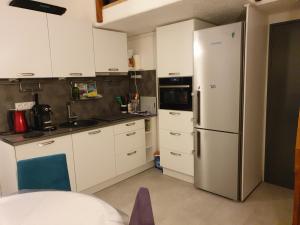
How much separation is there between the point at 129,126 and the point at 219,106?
4.09ft

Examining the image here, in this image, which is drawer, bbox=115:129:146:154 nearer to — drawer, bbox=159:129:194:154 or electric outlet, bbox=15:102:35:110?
drawer, bbox=159:129:194:154

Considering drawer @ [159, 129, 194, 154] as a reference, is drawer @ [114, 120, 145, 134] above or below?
above

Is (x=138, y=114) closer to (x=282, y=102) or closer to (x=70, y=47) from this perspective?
(x=70, y=47)

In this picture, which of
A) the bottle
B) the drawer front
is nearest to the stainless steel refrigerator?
the drawer front

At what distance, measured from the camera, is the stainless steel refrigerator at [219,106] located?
88.0 inches

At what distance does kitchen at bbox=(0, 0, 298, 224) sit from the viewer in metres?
2.20

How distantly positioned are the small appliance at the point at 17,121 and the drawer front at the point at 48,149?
392mm

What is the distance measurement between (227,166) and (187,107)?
0.84m

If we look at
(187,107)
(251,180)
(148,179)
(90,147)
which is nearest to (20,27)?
(90,147)

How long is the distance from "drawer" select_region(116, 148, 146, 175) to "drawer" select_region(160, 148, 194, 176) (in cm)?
30

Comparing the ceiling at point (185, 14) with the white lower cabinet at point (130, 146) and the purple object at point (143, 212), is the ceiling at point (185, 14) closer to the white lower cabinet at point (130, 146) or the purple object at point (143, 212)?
the white lower cabinet at point (130, 146)

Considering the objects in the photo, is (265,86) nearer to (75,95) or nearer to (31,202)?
(75,95)

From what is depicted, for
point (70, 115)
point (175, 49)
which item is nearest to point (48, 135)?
point (70, 115)

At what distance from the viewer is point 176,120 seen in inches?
113
